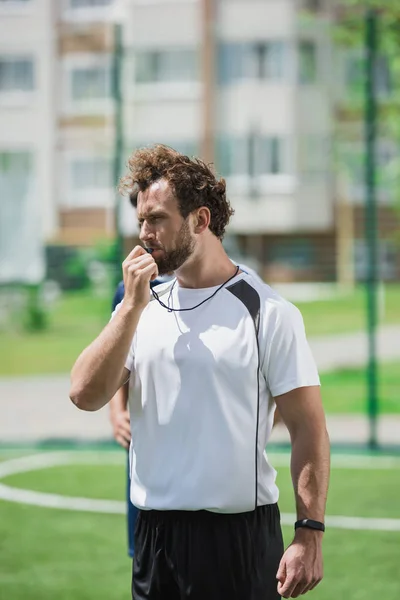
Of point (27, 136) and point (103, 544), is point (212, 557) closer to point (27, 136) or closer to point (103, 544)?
point (103, 544)

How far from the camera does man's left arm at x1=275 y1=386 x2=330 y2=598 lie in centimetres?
313

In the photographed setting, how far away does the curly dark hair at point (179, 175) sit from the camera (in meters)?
3.26

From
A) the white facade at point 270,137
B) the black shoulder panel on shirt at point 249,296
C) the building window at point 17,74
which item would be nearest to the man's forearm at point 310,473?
the black shoulder panel on shirt at point 249,296

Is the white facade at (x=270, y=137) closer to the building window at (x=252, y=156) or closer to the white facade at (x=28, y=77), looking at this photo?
the building window at (x=252, y=156)

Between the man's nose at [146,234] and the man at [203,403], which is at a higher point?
the man's nose at [146,234]

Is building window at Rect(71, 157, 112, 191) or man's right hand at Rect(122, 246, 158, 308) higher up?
building window at Rect(71, 157, 112, 191)

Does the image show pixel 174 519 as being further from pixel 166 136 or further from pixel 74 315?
pixel 166 136

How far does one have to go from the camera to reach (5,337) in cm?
1265

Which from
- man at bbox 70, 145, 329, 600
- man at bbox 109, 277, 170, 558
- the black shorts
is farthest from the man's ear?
man at bbox 109, 277, 170, 558

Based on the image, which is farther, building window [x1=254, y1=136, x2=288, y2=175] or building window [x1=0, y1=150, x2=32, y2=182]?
building window [x1=0, y1=150, x2=32, y2=182]

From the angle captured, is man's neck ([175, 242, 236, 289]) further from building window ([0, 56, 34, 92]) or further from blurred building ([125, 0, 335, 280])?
building window ([0, 56, 34, 92])

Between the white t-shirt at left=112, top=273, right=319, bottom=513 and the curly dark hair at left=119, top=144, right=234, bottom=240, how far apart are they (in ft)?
0.83

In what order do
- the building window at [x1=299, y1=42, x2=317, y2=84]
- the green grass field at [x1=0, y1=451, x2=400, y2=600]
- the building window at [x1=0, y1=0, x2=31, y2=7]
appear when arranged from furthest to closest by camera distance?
the building window at [x1=0, y1=0, x2=31, y2=7]
the building window at [x1=299, y1=42, x2=317, y2=84]
the green grass field at [x1=0, y1=451, x2=400, y2=600]

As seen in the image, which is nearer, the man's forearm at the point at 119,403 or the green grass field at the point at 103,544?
the man's forearm at the point at 119,403
